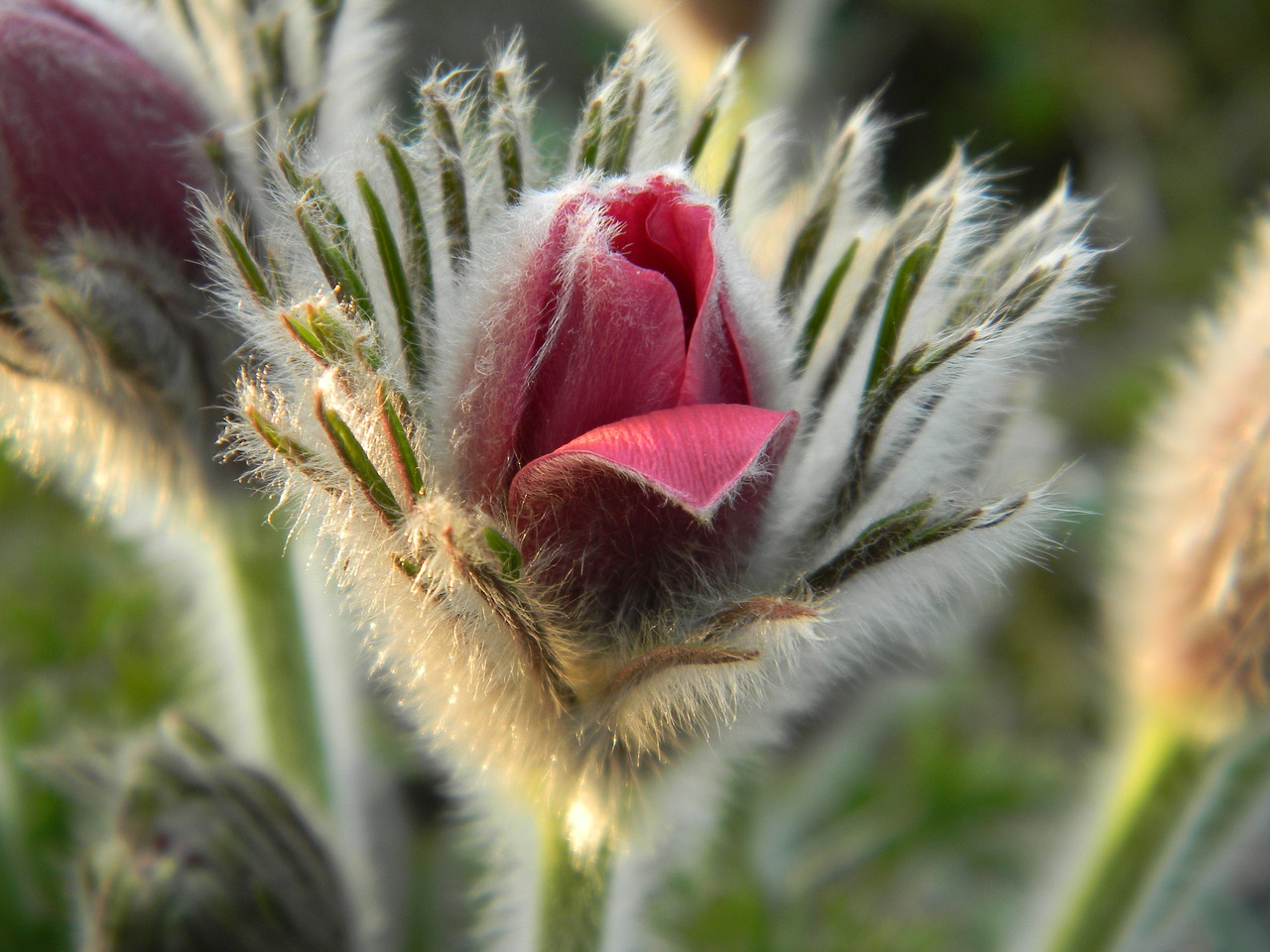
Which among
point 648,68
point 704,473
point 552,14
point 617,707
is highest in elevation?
point 552,14

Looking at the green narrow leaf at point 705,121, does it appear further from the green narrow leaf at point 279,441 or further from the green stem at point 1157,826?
the green stem at point 1157,826

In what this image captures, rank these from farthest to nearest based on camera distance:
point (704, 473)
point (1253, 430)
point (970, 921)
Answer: point (970, 921), point (1253, 430), point (704, 473)

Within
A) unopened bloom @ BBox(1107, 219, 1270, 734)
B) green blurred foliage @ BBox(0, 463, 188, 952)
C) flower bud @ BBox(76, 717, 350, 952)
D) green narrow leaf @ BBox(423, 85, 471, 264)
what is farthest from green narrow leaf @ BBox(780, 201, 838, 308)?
green blurred foliage @ BBox(0, 463, 188, 952)

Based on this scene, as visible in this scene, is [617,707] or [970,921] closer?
[617,707]

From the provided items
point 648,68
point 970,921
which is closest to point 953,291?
point 648,68

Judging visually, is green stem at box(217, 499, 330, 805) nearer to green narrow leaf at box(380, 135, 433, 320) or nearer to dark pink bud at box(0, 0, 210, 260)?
dark pink bud at box(0, 0, 210, 260)

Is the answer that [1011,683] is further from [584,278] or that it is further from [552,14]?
[552,14]

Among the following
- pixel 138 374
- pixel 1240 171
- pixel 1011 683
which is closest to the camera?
pixel 138 374
